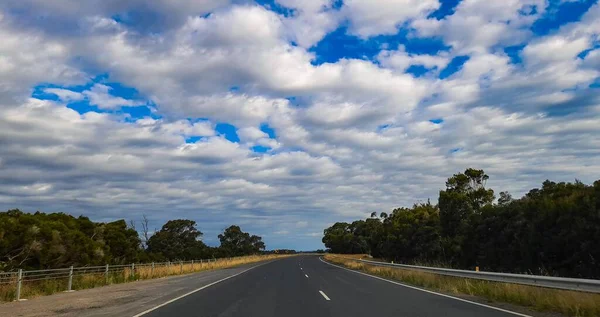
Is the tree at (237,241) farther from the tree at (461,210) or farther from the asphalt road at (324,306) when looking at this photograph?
the asphalt road at (324,306)

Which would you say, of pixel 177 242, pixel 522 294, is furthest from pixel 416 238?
pixel 522 294

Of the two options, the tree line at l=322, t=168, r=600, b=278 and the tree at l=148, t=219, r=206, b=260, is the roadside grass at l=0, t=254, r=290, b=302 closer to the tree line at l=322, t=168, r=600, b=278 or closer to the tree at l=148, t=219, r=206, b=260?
the tree line at l=322, t=168, r=600, b=278

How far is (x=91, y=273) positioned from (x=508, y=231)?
114 feet

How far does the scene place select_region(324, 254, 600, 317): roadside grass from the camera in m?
12.1

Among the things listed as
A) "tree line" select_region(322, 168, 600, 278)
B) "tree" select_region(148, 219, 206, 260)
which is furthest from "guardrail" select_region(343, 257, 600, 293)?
"tree" select_region(148, 219, 206, 260)

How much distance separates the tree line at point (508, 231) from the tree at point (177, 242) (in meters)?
33.8

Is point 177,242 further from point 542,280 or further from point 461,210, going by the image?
point 542,280

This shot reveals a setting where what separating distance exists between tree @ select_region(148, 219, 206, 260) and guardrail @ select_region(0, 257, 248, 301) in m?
29.4

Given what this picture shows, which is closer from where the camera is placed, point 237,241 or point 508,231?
point 508,231

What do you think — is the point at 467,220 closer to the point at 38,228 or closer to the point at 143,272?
the point at 143,272

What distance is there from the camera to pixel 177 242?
8700 cm

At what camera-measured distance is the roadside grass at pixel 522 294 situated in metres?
12.1

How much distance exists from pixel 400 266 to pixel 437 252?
32.9 meters

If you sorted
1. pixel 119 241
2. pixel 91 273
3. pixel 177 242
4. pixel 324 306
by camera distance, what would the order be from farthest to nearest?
pixel 177 242, pixel 119 241, pixel 91 273, pixel 324 306
